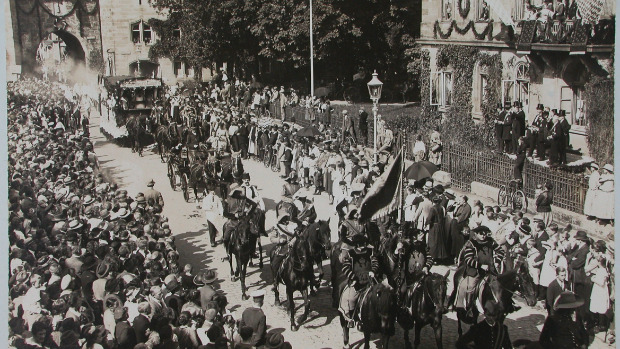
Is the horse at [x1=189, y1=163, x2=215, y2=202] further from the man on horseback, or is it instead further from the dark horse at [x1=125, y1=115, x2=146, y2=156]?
the man on horseback

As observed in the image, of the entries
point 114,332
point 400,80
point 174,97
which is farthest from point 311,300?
point 400,80

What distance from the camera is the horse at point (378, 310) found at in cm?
1187

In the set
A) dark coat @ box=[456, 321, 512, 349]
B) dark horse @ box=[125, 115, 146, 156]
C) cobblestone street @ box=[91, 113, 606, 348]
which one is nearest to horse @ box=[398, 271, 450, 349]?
dark coat @ box=[456, 321, 512, 349]

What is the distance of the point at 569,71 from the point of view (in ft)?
81.9

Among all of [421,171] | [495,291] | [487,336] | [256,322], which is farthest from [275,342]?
[421,171]

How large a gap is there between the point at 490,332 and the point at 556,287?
1.59m

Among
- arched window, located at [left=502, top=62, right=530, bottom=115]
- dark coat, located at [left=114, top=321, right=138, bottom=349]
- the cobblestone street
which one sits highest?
arched window, located at [left=502, top=62, right=530, bottom=115]

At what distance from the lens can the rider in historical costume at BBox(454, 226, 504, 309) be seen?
1204 cm

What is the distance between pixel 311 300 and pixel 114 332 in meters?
5.52

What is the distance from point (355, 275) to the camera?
1259 cm

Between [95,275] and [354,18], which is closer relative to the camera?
[95,275]

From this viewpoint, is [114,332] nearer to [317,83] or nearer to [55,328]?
[55,328]

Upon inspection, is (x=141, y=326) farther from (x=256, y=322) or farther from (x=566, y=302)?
(x=566, y=302)

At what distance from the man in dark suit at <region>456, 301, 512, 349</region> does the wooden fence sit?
7.27m
